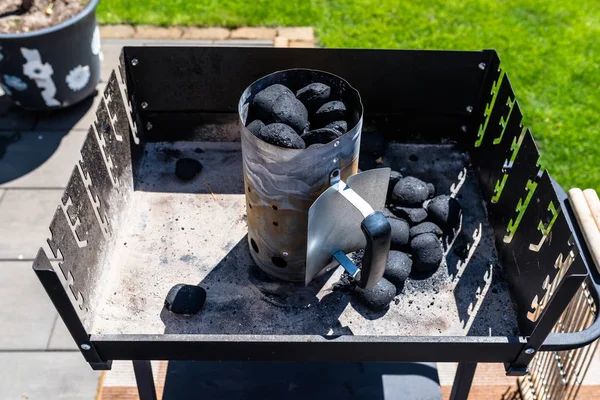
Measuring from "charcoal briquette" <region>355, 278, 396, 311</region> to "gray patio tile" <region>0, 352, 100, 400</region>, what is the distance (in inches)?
55.1

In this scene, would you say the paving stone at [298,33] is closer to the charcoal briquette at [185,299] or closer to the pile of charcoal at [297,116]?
the pile of charcoal at [297,116]

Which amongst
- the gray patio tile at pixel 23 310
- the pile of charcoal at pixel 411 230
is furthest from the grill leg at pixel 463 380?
the gray patio tile at pixel 23 310

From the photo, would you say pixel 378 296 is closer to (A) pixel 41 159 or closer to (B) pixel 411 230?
→ (B) pixel 411 230

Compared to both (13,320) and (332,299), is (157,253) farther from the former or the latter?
(13,320)

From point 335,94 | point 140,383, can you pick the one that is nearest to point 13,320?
point 140,383

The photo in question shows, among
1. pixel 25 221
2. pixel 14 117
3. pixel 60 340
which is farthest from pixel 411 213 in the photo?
pixel 14 117

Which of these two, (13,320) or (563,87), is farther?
(563,87)

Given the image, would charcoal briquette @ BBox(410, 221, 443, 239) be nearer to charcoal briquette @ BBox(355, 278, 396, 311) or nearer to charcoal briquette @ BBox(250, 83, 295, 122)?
charcoal briquette @ BBox(355, 278, 396, 311)

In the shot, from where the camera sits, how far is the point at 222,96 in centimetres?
211

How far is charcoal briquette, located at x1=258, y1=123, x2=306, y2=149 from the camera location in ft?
4.93

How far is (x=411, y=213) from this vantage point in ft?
6.25

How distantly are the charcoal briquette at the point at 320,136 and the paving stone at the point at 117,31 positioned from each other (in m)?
3.05

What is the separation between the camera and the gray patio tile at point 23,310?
103 inches

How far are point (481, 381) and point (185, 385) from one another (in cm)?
125
